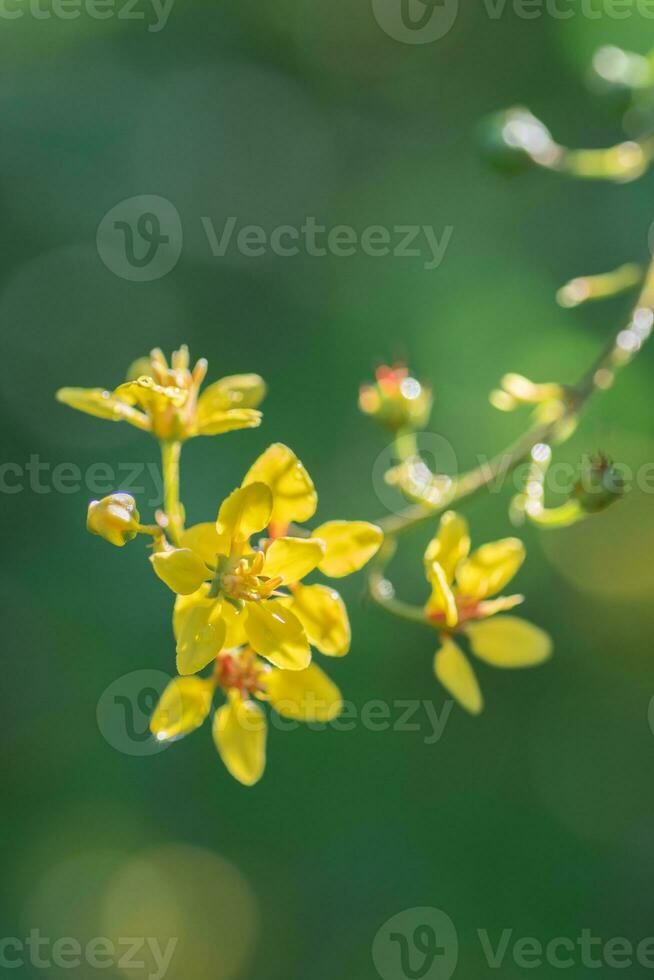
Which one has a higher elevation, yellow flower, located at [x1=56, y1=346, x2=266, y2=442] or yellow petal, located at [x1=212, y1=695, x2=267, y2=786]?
yellow flower, located at [x1=56, y1=346, x2=266, y2=442]

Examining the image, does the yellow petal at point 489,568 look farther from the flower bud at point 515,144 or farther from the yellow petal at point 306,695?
the flower bud at point 515,144

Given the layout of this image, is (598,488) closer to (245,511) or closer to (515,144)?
(245,511)

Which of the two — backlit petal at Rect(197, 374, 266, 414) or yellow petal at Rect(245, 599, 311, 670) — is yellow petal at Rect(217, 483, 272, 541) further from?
backlit petal at Rect(197, 374, 266, 414)

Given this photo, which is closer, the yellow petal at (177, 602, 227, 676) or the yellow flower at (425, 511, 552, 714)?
the yellow petal at (177, 602, 227, 676)

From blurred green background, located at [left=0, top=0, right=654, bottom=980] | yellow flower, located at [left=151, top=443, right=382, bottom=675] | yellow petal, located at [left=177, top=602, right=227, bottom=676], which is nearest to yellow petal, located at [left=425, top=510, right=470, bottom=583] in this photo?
yellow flower, located at [left=151, top=443, right=382, bottom=675]

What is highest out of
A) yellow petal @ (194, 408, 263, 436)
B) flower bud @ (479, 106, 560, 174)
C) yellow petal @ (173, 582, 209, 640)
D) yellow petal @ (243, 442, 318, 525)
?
flower bud @ (479, 106, 560, 174)

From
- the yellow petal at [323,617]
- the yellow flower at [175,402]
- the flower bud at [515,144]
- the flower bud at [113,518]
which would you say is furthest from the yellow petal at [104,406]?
the flower bud at [515,144]

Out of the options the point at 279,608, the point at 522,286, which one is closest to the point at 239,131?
the point at 522,286
